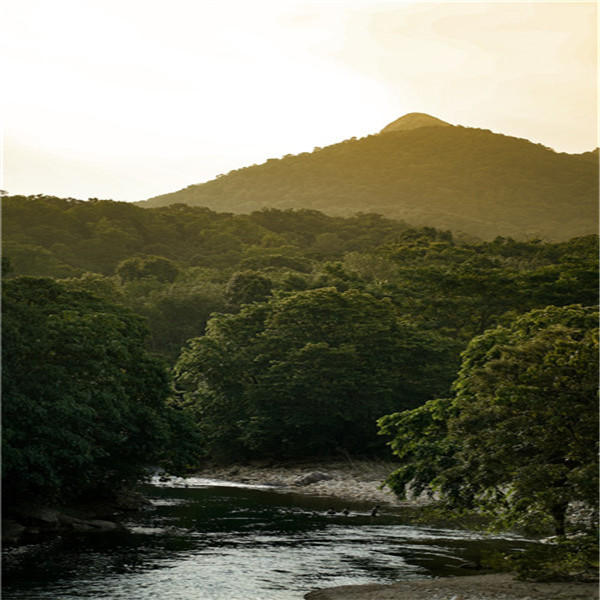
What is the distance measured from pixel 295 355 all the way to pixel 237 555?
3207 cm

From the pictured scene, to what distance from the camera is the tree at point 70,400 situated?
2459cm

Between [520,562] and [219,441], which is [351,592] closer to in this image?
[520,562]

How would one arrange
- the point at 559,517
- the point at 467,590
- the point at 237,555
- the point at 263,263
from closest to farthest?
the point at 467,590, the point at 559,517, the point at 237,555, the point at 263,263

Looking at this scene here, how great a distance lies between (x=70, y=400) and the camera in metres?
25.9

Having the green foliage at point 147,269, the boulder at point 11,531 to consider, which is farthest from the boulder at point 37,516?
the green foliage at point 147,269

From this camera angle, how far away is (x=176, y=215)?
138m

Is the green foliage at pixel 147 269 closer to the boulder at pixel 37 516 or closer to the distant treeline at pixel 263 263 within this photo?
the distant treeline at pixel 263 263

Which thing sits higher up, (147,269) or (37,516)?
(147,269)

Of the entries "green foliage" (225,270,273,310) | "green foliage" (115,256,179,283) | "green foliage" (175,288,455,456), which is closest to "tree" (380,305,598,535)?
"green foliage" (175,288,455,456)

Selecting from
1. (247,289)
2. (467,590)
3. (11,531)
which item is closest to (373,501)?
(11,531)

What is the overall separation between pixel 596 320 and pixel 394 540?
404 inches

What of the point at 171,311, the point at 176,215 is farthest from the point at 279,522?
the point at 176,215

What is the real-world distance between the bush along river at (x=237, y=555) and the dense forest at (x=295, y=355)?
7.23 feet

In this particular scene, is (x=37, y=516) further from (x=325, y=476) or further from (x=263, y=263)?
(x=263, y=263)
